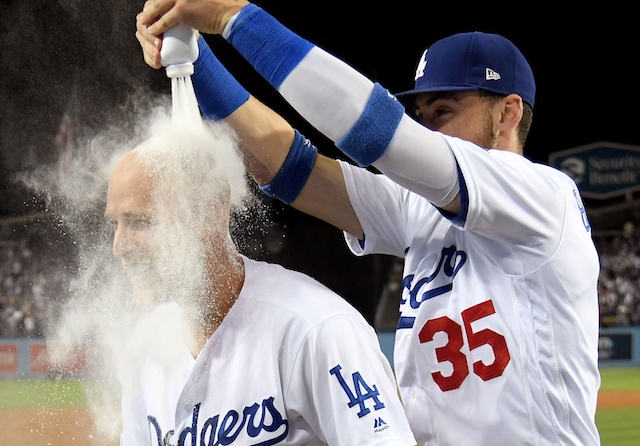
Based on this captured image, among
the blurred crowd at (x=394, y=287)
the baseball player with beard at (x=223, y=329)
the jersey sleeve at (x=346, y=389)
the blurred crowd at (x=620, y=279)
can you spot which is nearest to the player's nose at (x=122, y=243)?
the baseball player with beard at (x=223, y=329)

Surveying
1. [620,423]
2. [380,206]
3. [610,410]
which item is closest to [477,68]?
[380,206]

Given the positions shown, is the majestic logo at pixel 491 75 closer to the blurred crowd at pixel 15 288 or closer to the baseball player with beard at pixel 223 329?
the baseball player with beard at pixel 223 329

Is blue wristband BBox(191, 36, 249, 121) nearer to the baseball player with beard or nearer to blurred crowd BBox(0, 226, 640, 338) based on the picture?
the baseball player with beard

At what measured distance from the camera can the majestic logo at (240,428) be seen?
1.47m

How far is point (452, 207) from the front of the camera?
1562 millimetres

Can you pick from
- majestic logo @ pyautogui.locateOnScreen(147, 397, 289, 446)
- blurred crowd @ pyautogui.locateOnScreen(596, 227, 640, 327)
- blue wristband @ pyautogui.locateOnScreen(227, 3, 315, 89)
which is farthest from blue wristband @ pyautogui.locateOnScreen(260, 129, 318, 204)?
blurred crowd @ pyautogui.locateOnScreen(596, 227, 640, 327)

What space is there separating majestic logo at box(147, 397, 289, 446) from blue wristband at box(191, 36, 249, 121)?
0.71 m

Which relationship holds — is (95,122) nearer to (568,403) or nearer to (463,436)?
(463,436)

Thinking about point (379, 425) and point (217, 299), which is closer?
point (379, 425)

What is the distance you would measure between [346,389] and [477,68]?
3.08 ft

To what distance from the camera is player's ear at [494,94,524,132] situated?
1.95 meters

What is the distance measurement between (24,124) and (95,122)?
0.88 m

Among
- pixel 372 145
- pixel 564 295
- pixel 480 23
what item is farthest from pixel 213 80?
pixel 480 23

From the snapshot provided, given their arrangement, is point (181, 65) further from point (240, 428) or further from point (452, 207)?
point (240, 428)
